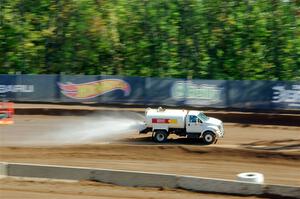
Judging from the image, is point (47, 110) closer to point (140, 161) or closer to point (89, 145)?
point (89, 145)

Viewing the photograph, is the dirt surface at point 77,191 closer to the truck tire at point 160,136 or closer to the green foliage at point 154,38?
the truck tire at point 160,136

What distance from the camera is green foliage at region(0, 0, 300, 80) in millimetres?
39688

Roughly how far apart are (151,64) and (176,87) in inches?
407

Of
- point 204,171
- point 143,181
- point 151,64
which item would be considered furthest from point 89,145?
point 151,64

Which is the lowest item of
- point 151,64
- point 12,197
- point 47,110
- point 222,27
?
point 12,197

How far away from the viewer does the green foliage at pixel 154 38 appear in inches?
1563

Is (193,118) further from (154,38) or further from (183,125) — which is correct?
(154,38)

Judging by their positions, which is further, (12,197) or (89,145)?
(89,145)

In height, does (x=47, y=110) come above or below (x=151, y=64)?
below

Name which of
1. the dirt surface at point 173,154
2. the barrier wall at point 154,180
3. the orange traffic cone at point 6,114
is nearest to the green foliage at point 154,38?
the orange traffic cone at point 6,114

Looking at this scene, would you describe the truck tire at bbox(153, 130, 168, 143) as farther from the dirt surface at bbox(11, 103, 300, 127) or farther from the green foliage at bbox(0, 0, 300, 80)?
the green foliage at bbox(0, 0, 300, 80)

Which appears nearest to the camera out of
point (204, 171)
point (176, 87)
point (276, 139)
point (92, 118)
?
point (204, 171)

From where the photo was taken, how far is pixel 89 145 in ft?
69.2

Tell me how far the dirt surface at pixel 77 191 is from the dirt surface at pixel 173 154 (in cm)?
313
